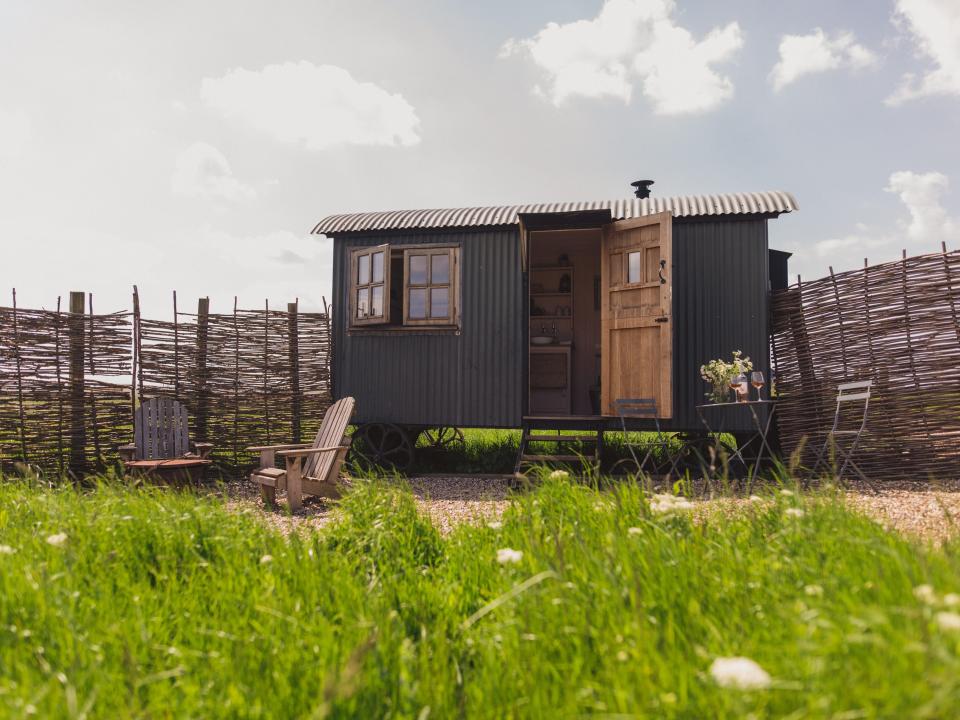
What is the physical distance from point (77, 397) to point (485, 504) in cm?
447

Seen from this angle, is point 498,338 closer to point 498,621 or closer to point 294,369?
point 294,369

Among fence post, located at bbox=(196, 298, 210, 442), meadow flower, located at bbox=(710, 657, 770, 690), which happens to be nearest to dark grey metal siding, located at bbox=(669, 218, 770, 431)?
fence post, located at bbox=(196, 298, 210, 442)

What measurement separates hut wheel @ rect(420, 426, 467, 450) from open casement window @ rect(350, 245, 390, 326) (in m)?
1.94

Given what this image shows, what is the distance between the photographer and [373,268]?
293 inches

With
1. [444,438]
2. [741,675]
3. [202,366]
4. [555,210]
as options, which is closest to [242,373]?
[202,366]

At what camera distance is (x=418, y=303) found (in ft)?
24.2

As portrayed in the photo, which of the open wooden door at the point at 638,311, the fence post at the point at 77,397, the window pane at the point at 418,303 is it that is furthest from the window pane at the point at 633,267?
the fence post at the point at 77,397

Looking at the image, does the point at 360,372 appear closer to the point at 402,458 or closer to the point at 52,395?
the point at 402,458

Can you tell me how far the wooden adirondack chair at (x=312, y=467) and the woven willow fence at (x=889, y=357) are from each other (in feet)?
15.2

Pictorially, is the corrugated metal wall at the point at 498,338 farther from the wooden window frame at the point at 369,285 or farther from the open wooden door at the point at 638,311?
the open wooden door at the point at 638,311

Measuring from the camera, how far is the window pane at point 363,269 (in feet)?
24.6

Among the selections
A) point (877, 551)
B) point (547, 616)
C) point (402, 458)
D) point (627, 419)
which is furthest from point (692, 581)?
point (402, 458)

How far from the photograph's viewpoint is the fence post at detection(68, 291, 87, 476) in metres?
6.26

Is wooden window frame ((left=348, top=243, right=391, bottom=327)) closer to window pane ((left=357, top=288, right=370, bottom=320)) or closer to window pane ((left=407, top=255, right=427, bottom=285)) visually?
window pane ((left=357, top=288, right=370, bottom=320))
